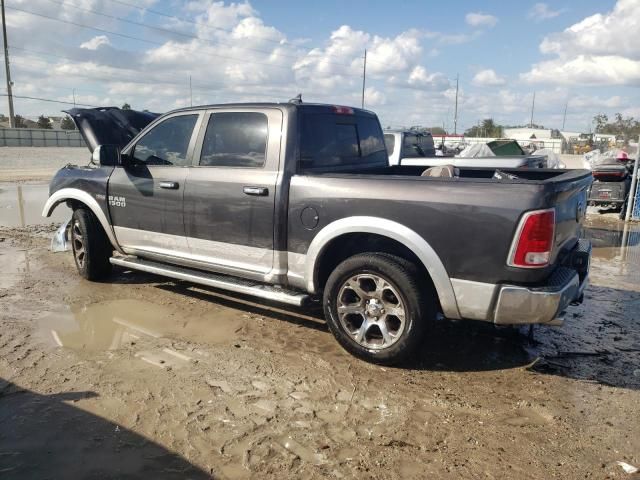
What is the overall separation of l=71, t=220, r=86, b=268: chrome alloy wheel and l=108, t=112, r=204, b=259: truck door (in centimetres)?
68

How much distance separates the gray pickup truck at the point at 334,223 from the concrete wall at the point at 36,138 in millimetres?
42272

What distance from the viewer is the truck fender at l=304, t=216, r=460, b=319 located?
12.1 feet

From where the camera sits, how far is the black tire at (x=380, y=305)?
379 cm

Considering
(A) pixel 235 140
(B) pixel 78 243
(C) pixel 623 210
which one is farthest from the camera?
(C) pixel 623 210

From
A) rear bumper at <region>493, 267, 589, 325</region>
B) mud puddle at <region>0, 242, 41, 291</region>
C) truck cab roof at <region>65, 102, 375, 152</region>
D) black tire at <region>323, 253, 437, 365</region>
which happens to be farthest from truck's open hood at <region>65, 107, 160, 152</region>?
rear bumper at <region>493, 267, 589, 325</region>

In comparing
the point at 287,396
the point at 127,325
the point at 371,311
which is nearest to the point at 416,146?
the point at 371,311

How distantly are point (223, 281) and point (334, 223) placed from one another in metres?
1.33

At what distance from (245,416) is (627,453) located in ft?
7.40

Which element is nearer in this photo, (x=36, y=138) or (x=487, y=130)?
(x=36, y=138)

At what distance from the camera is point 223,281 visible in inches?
189

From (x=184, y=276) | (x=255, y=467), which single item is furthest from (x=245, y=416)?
(x=184, y=276)

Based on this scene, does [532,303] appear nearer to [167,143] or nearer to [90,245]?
[167,143]

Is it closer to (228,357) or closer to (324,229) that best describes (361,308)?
(324,229)

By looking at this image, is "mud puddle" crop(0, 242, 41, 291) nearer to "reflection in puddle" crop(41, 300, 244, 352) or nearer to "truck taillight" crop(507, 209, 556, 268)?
"reflection in puddle" crop(41, 300, 244, 352)
